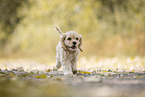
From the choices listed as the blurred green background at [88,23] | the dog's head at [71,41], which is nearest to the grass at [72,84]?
the dog's head at [71,41]

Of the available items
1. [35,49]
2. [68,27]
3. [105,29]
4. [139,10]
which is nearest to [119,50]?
[105,29]

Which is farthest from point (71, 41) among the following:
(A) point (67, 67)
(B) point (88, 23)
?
(B) point (88, 23)

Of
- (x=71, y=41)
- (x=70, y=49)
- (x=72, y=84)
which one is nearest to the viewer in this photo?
(x=72, y=84)

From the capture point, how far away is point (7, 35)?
57.4ft

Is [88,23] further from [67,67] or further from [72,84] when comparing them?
[72,84]

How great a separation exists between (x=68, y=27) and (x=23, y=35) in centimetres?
285

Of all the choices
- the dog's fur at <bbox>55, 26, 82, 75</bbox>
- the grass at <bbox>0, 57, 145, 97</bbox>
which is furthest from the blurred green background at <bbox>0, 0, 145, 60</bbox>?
the grass at <bbox>0, 57, 145, 97</bbox>

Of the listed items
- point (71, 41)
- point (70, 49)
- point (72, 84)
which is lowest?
point (72, 84)

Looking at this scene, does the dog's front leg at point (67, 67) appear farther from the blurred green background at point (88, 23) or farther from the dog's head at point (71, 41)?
the blurred green background at point (88, 23)

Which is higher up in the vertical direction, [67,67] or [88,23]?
[88,23]

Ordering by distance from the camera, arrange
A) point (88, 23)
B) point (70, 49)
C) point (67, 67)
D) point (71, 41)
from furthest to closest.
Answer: point (88, 23) → point (67, 67) → point (70, 49) → point (71, 41)

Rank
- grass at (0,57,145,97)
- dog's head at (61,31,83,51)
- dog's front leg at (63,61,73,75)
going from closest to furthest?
grass at (0,57,145,97), dog's head at (61,31,83,51), dog's front leg at (63,61,73,75)

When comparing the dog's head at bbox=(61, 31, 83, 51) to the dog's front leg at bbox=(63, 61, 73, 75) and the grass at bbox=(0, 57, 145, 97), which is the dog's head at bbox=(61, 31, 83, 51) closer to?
the dog's front leg at bbox=(63, 61, 73, 75)

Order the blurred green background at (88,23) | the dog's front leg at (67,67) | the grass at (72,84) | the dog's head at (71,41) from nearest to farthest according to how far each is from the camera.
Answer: the grass at (72,84)
the dog's head at (71,41)
the dog's front leg at (67,67)
the blurred green background at (88,23)
